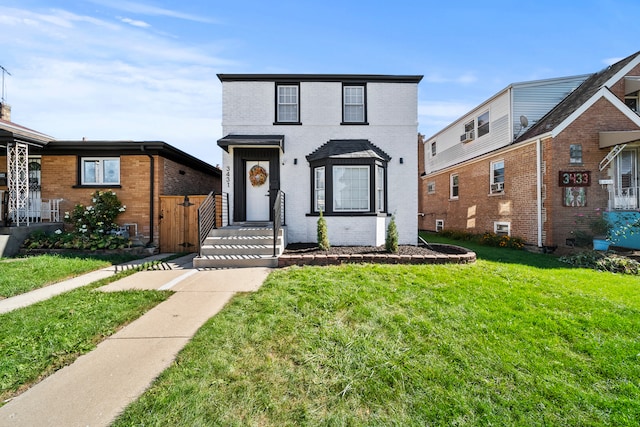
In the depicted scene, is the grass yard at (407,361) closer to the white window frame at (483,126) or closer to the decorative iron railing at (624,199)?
the decorative iron railing at (624,199)

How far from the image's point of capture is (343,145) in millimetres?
9391

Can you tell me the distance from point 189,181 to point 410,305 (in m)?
11.5

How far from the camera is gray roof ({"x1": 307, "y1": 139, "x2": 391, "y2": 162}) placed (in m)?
8.88

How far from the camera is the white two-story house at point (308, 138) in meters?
9.43

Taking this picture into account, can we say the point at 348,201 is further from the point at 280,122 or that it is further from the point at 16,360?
the point at 16,360

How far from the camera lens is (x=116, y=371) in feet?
9.04

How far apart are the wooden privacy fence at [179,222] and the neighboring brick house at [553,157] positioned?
41.2ft

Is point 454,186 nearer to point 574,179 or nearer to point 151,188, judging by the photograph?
point 574,179

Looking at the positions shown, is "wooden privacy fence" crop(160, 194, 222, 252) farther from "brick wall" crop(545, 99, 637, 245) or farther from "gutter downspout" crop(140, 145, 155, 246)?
"brick wall" crop(545, 99, 637, 245)

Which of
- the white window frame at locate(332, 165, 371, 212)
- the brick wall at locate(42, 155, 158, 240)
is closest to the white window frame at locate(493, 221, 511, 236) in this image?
the white window frame at locate(332, 165, 371, 212)

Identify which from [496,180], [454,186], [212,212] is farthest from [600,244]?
[212,212]

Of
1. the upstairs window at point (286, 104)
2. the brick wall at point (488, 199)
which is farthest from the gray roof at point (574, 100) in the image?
the upstairs window at point (286, 104)

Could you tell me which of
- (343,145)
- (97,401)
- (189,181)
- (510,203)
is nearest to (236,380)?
(97,401)

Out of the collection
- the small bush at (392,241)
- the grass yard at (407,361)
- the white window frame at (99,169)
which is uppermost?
the white window frame at (99,169)
